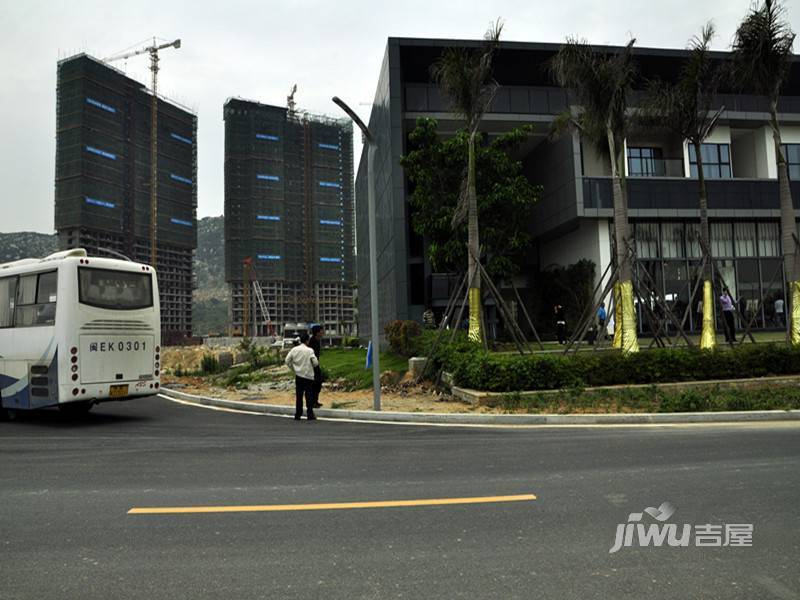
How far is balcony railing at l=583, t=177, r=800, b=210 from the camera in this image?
28.2 meters

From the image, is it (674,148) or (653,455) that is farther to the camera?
(674,148)

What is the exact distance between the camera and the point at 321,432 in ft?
34.1

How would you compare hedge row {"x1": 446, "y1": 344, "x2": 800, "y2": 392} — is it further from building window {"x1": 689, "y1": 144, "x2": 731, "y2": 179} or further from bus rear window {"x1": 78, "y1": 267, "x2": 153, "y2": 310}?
building window {"x1": 689, "y1": 144, "x2": 731, "y2": 179}

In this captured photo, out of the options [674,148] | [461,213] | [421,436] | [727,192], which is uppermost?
[674,148]

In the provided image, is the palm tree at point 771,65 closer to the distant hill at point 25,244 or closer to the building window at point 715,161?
the building window at point 715,161

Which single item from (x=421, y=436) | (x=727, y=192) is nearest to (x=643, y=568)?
(x=421, y=436)

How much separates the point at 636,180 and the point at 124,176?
3197 inches

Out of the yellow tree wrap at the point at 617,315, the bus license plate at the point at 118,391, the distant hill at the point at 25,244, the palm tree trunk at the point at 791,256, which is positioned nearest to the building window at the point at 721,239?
the palm tree trunk at the point at 791,256

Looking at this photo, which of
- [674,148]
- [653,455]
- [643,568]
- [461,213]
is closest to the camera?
[643,568]

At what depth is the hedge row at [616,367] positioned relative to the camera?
13.7 meters

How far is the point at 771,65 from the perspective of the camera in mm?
16984

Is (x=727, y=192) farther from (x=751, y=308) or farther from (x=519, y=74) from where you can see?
(x=519, y=74)

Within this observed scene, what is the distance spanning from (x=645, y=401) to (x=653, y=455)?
16.7 feet

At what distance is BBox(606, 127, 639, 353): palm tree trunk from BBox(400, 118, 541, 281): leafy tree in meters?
7.01
